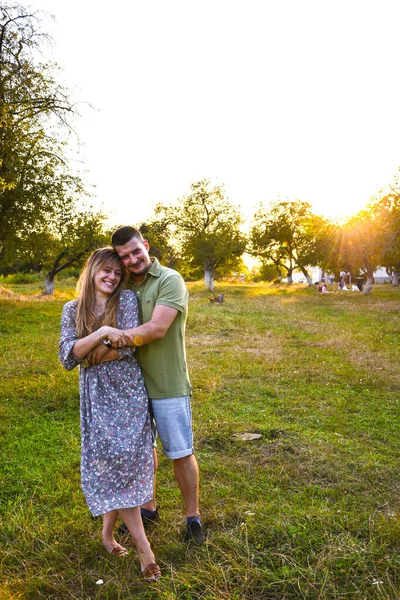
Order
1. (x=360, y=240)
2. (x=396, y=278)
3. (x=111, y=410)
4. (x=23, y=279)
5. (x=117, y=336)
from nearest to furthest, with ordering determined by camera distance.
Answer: (x=117, y=336), (x=111, y=410), (x=360, y=240), (x=23, y=279), (x=396, y=278)

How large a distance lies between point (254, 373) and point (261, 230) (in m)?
41.8

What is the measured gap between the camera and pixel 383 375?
9422 mm

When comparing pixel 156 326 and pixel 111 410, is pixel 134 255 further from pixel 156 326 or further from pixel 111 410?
pixel 111 410

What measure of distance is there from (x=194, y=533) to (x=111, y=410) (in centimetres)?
135

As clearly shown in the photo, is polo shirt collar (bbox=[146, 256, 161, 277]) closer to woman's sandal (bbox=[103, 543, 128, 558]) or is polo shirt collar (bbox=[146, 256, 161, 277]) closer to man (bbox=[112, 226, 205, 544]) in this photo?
man (bbox=[112, 226, 205, 544])

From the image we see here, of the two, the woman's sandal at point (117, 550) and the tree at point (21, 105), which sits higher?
the tree at point (21, 105)

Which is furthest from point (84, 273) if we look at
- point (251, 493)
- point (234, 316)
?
point (234, 316)

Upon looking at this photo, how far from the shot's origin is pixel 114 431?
3.28 meters

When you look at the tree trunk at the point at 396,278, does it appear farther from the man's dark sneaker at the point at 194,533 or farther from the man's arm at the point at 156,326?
Answer: the man's arm at the point at 156,326

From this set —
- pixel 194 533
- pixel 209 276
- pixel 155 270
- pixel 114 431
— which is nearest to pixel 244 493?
pixel 194 533

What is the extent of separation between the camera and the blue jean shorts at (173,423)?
354 centimetres

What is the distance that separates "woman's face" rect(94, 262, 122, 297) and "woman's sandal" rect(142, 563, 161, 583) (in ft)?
6.72

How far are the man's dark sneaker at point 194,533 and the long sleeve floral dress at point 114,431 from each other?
25.9 inches

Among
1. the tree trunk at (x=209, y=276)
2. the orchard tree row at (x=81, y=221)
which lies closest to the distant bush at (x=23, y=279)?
the orchard tree row at (x=81, y=221)
